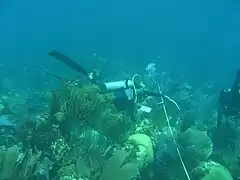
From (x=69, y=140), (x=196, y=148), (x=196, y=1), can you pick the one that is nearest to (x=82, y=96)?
(x=69, y=140)

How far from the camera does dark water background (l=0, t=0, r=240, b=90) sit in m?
30.3

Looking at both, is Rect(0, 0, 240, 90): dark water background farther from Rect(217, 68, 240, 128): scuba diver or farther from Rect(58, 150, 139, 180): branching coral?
Rect(58, 150, 139, 180): branching coral

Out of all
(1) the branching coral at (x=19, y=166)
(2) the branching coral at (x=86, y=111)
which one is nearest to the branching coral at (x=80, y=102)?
(2) the branching coral at (x=86, y=111)

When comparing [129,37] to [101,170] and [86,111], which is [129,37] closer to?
[86,111]

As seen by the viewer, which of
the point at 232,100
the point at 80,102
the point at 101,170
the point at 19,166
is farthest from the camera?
the point at 232,100

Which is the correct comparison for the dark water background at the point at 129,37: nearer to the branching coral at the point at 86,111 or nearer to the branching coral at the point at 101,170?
the branching coral at the point at 86,111

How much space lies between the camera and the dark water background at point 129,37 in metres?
30.3

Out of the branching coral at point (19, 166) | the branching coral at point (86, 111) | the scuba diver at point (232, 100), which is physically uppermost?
the scuba diver at point (232, 100)

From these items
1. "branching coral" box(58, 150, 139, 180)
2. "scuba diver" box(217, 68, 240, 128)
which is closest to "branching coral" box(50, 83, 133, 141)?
"branching coral" box(58, 150, 139, 180)

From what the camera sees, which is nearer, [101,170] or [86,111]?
[101,170]

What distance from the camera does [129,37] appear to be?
57.5 m

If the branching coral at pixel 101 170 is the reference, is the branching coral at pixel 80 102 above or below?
above

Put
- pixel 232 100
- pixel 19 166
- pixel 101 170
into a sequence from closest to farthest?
pixel 19 166 < pixel 101 170 < pixel 232 100

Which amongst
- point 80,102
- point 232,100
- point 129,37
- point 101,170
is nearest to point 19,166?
point 101,170
